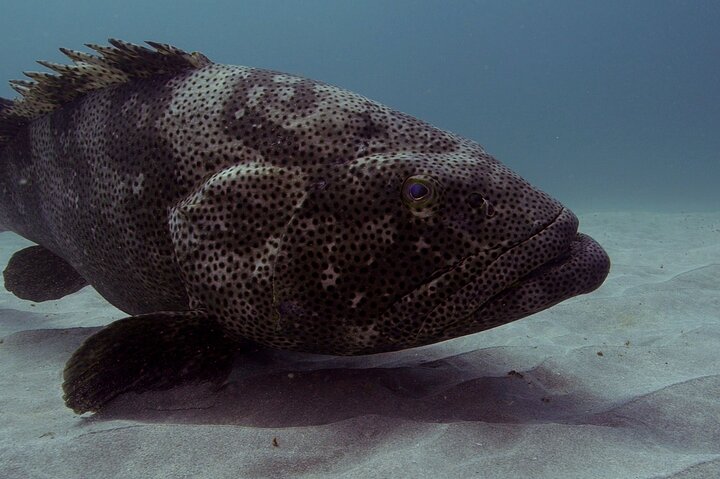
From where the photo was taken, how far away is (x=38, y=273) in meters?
4.68

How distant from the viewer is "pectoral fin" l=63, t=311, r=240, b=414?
8.96ft

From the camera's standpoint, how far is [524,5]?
139m

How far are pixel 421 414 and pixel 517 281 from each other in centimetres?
93

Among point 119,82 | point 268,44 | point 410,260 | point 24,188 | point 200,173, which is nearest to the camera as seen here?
point 410,260

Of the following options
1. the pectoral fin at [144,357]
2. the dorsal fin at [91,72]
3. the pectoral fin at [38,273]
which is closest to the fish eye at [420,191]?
the pectoral fin at [144,357]

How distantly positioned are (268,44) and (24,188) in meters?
162

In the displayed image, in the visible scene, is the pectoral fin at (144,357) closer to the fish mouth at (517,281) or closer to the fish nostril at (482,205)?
the fish mouth at (517,281)

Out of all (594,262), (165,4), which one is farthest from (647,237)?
(165,4)

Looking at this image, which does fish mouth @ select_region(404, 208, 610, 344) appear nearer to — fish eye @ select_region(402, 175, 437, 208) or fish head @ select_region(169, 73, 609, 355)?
fish head @ select_region(169, 73, 609, 355)

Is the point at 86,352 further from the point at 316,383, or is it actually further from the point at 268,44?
the point at 268,44

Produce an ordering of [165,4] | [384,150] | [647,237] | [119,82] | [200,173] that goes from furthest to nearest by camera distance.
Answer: [165,4], [647,237], [119,82], [200,173], [384,150]

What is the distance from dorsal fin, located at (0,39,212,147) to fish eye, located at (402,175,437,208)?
2.01 metres

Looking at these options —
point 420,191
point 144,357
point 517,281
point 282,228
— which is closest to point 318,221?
point 282,228

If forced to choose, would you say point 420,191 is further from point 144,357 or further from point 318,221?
point 144,357
